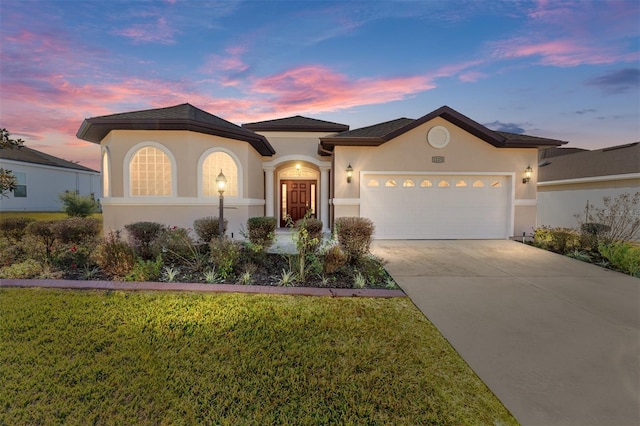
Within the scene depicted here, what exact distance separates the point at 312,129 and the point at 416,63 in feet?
16.3

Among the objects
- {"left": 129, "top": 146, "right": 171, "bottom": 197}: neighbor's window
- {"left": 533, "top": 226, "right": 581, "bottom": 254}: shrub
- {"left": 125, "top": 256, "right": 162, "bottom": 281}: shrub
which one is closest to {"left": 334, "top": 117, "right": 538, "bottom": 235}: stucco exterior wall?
{"left": 533, "top": 226, "right": 581, "bottom": 254}: shrub

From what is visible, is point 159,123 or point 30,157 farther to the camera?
point 30,157

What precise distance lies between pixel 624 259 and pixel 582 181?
9.09m

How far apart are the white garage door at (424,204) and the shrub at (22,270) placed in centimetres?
882

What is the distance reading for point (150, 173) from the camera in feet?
29.0

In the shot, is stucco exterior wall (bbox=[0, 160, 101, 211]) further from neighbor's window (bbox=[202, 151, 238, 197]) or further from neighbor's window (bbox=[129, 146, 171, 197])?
neighbor's window (bbox=[202, 151, 238, 197])

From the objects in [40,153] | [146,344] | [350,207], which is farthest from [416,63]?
[40,153]

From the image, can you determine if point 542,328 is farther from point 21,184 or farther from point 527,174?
point 21,184

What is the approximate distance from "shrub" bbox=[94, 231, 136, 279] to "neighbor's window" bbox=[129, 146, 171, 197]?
3.63 m

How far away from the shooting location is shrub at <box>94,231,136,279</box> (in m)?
5.40

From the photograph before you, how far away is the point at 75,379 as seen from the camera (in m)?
2.63

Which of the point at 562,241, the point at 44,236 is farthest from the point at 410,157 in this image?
the point at 44,236

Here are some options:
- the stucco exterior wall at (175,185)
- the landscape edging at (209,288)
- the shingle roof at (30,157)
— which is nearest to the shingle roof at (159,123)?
the stucco exterior wall at (175,185)

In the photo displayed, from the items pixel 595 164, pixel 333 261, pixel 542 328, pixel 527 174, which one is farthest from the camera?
pixel 595 164
